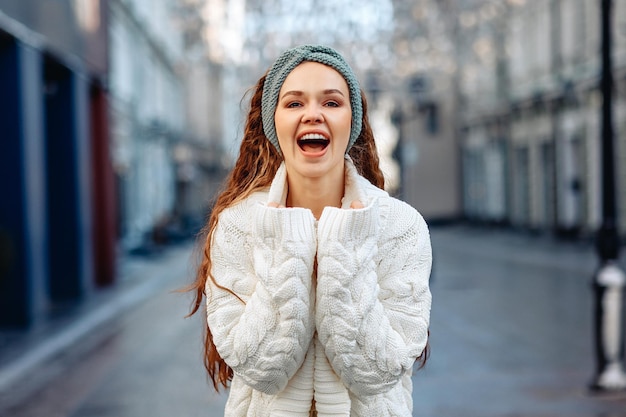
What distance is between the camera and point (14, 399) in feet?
26.6

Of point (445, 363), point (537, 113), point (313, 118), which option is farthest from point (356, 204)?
point (537, 113)

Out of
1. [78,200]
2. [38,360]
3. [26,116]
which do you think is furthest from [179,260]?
[38,360]

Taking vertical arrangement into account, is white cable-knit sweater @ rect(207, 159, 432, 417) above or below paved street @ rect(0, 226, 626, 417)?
above

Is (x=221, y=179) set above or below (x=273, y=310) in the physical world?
above

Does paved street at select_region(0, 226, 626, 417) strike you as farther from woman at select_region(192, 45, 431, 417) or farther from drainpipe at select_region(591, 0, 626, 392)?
woman at select_region(192, 45, 431, 417)

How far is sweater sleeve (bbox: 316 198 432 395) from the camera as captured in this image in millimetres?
2371

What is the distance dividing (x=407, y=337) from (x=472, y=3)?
18.6m

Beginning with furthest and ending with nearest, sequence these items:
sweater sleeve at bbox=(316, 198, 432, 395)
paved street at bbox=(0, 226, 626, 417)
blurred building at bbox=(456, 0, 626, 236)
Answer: blurred building at bbox=(456, 0, 626, 236) → paved street at bbox=(0, 226, 626, 417) → sweater sleeve at bbox=(316, 198, 432, 395)

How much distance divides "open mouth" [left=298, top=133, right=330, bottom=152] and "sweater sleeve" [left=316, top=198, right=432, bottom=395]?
236mm

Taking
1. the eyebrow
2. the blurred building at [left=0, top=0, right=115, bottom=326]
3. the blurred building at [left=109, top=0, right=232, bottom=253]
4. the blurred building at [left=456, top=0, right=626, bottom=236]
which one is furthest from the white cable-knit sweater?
the blurred building at [left=456, top=0, right=626, bottom=236]

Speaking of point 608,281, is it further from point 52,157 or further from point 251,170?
point 52,157

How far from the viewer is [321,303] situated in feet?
7.81

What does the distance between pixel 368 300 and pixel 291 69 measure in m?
0.71

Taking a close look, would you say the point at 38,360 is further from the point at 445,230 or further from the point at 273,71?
the point at 445,230
